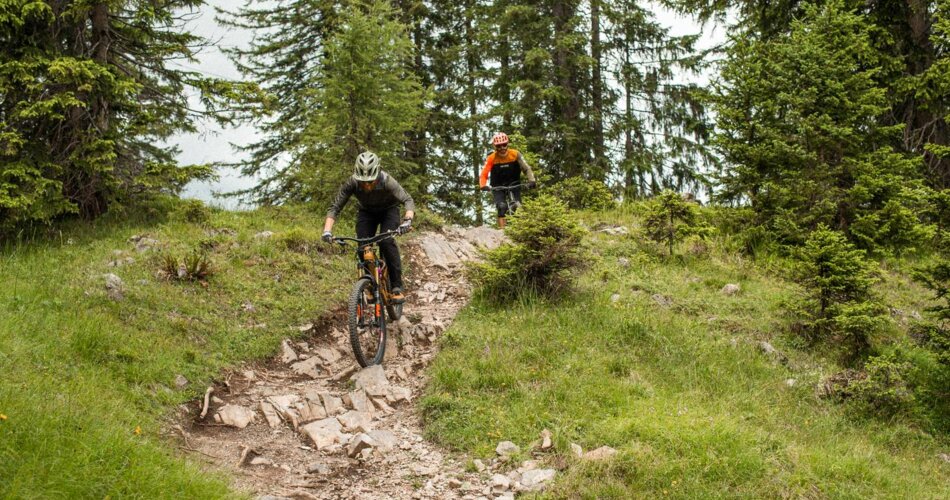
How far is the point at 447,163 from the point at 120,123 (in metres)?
12.5

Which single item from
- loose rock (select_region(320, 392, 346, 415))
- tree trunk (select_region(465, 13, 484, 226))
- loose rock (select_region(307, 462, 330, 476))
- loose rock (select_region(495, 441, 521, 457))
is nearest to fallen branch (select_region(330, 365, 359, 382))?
loose rock (select_region(320, 392, 346, 415))

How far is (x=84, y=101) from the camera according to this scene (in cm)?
1088

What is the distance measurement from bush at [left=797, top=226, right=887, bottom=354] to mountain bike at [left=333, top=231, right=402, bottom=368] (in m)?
6.12

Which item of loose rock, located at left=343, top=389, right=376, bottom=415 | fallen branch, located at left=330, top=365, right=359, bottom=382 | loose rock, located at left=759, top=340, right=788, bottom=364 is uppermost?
loose rock, located at left=759, top=340, right=788, bottom=364

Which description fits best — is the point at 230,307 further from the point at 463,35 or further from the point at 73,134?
the point at 463,35

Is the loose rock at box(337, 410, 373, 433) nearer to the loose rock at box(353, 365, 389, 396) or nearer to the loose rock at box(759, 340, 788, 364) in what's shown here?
the loose rock at box(353, 365, 389, 396)

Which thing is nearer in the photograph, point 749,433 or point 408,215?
point 749,433

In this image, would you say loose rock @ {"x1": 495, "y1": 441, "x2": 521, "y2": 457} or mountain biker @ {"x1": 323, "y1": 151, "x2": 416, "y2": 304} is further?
mountain biker @ {"x1": 323, "y1": 151, "x2": 416, "y2": 304}

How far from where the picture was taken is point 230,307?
30.3ft

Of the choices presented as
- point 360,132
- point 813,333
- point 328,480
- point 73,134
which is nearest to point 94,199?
point 73,134

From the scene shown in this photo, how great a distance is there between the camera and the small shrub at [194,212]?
12.1 meters

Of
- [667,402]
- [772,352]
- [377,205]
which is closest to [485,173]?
[377,205]

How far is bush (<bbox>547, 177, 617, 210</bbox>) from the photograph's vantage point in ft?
55.8

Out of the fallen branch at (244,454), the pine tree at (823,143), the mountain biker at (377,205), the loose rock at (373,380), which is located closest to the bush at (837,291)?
the pine tree at (823,143)
